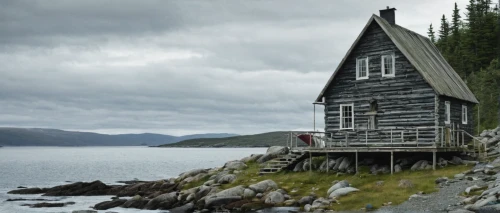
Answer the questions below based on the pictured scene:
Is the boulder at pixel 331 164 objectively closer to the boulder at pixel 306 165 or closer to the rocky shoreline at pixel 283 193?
the rocky shoreline at pixel 283 193

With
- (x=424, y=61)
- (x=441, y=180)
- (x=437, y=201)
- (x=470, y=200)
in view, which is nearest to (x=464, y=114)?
(x=424, y=61)

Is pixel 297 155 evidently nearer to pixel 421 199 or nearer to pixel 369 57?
pixel 369 57

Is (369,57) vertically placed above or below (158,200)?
above

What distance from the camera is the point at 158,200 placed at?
36.7 metres

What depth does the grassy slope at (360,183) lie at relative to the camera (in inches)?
1115

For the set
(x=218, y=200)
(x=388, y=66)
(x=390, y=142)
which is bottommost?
(x=218, y=200)

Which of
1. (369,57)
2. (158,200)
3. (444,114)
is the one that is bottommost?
(158,200)

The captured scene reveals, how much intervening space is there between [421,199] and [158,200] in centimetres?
1669

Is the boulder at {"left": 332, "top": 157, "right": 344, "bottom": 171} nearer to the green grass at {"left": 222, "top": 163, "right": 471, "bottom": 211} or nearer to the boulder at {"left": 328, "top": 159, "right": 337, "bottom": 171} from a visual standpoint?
the boulder at {"left": 328, "top": 159, "right": 337, "bottom": 171}

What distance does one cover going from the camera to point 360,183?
106 ft

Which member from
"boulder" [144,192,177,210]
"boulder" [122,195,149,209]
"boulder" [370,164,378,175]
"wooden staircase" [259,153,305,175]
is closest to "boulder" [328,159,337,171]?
"wooden staircase" [259,153,305,175]


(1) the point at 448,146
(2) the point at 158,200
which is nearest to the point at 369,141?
(1) the point at 448,146

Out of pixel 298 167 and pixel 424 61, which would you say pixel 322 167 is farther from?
pixel 424 61

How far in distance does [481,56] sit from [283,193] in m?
50.8
